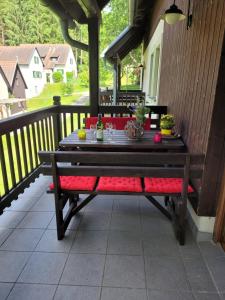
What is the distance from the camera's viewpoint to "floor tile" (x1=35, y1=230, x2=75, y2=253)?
5.76 feet

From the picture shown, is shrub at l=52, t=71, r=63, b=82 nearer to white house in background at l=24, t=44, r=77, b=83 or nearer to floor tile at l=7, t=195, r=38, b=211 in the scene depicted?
white house in background at l=24, t=44, r=77, b=83

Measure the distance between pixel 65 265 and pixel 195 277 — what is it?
931mm

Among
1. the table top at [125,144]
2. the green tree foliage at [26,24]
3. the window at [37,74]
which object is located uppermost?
the green tree foliage at [26,24]

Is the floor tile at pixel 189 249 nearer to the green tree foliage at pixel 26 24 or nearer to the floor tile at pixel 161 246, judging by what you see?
the floor tile at pixel 161 246

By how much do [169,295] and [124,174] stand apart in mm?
847

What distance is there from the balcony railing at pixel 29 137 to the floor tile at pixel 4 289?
2.89 feet

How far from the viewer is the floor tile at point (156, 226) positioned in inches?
77.3

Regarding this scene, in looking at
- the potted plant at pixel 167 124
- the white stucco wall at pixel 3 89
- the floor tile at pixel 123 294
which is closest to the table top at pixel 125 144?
the potted plant at pixel 167 124

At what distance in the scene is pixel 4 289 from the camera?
1400 mm

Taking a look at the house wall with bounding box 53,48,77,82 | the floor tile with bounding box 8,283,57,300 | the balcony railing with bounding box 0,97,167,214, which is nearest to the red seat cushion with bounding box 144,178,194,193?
the floor tile with bounding box 8,283,57,300

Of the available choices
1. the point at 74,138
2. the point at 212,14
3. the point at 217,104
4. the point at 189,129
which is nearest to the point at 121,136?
the point at 74,138

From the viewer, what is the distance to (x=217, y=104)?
1.56m

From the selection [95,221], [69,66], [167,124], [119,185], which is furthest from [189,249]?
[69,66]

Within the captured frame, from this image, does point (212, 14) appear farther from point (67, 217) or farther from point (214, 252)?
point (67, 217)
